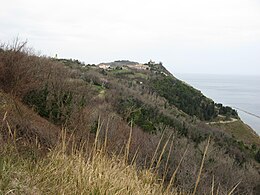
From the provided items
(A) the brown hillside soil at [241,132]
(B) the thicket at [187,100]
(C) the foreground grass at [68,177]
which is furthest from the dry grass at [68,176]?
(B) the thicket at [187,100]

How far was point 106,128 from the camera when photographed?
335 centimetres

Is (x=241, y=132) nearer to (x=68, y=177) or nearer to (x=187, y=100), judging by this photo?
(x=187, y=100)

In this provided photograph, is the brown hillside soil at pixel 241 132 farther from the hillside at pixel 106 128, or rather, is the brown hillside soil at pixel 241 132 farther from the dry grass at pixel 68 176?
the dry grass at pixel 68 176

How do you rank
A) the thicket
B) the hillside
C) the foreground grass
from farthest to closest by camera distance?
1. the thicket
2. the hillside
3. the foreground grass

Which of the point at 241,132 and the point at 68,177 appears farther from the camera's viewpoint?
the point at 241,132

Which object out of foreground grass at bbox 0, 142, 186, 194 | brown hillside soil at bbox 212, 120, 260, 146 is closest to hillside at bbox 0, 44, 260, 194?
foreground grass at bbox 0, 142, 186, 194

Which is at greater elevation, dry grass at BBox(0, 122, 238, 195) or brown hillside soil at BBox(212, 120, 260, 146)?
dry grass at BBox(0, 122, 238, 195)

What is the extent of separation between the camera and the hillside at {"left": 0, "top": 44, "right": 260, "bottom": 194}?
410 cm

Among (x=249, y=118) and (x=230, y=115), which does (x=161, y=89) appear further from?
(x=249, y=118)

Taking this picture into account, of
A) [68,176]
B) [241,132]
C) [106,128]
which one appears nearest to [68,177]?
[68,176]

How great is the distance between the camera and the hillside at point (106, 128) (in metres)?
4.10

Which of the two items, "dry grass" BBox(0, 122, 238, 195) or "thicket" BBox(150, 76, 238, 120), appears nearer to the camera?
"dry grass" BBox(0, 122, 238, 195)

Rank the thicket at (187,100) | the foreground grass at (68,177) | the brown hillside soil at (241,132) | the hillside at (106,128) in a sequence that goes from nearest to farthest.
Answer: the foreground grass at (68,177), the hillside at (106,128), the brown hillside soil at (241,132), the thicket at (187,100)

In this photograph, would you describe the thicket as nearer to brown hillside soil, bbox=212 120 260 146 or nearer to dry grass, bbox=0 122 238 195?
brown hillside soil, bbox=212 120 260 146
